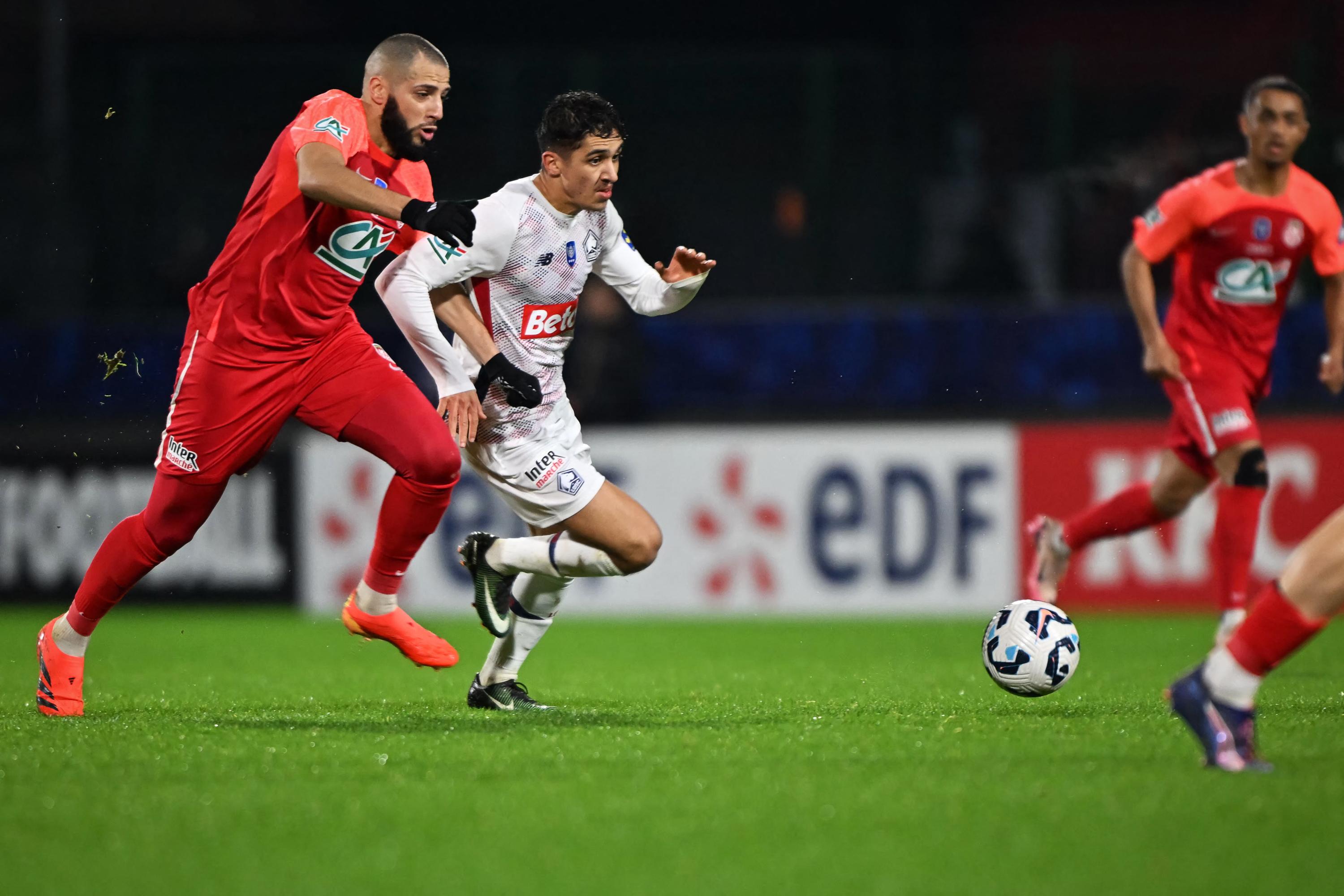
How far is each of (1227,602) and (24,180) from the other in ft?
28.7

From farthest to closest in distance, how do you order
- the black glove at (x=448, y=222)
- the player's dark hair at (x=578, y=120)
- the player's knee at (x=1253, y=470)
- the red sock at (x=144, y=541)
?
the player's knee at (x=1253, y=470)
the red sock at (x=144, y=541)
the player's dark hair at (x=578, y=120)
the black glove at (x=448, y=222)

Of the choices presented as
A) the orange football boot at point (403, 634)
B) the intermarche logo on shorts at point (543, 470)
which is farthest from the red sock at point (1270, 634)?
the orange football boot at point (403, 634)

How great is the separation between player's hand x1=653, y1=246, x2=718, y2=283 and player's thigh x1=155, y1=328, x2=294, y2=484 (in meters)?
1.28

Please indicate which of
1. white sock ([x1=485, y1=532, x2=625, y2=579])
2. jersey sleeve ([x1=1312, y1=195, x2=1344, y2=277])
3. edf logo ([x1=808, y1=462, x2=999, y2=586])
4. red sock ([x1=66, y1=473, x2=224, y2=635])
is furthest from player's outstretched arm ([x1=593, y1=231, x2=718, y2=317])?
edf logo ([x1=808, y1=462, x2=999, y2=586])

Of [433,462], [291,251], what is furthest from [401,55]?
[433,462]

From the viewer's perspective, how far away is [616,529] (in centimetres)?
518

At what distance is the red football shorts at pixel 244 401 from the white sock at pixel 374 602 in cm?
52

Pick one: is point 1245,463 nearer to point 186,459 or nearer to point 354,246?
point 354,246

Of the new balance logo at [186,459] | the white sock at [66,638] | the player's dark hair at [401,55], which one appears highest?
the player's dark hair at [401,55]

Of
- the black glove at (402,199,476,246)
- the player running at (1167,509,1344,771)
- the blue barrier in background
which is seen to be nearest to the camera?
the player running at (1167,509,1344,771)

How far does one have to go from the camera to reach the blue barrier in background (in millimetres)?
10734

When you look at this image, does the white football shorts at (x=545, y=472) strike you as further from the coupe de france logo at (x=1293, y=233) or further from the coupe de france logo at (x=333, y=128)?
the coupe de france logo at (x=1293, y=233)

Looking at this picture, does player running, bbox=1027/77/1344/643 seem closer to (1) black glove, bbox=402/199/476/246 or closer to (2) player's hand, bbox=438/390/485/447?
(2) player's hand, bbox=438/390/485/447

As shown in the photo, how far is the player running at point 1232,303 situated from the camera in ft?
21.2
